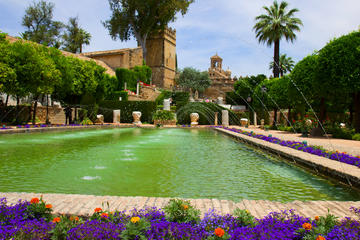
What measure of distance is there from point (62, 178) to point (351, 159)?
590cm

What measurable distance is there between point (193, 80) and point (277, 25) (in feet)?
Result: 101

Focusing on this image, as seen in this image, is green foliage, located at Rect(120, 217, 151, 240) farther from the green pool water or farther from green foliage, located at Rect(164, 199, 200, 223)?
the green pool water

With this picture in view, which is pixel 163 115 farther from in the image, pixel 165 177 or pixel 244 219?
pixel 244 219

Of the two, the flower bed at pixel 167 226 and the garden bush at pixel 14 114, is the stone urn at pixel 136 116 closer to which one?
the garden bush at pixel 14 114

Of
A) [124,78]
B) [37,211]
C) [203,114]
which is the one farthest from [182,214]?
[124,78]

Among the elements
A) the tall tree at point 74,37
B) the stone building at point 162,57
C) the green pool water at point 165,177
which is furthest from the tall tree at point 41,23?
the green pool water at point 165,177

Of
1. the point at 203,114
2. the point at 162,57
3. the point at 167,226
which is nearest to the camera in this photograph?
the point at 167,226

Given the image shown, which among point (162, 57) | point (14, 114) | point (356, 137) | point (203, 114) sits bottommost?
point (356, 137)

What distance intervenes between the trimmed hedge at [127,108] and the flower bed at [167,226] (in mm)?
24781

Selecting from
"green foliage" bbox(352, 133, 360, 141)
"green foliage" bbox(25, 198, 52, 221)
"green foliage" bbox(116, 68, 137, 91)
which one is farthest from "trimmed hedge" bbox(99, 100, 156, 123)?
"green foliage" bbox(25, 198, 52, 221)

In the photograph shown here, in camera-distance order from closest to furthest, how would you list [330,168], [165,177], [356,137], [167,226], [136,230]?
1. [136,230]
2. [167,226]
3. [165,177]
4. [330,168]
5. [356,137]

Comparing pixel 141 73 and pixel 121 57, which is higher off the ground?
pixel 121 57

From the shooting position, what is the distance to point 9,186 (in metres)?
4.17

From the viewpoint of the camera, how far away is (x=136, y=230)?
218 centimetres
